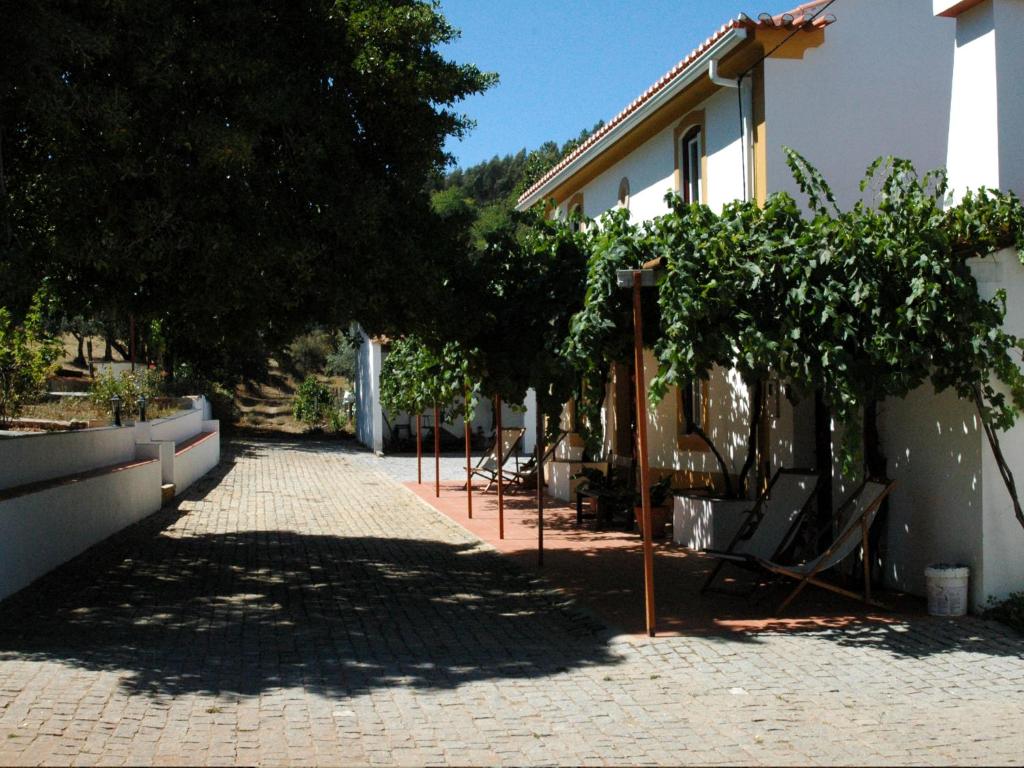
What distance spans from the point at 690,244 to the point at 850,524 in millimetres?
2612

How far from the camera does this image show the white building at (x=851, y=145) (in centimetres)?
809

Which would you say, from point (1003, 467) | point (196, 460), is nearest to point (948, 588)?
point (1003, 467)

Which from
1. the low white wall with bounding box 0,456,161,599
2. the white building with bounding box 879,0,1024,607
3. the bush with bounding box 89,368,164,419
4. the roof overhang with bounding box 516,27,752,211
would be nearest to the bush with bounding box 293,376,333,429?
the bush with bounding box 89,368,164,419

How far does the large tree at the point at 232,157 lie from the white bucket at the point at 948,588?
4.91 m

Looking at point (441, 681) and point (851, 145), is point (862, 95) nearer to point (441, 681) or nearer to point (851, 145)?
point (851, 145)

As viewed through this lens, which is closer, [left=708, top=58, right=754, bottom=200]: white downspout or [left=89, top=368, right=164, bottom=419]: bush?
[left=708, top=58, right=754, bottom=200]: white downspout

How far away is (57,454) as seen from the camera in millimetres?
12023

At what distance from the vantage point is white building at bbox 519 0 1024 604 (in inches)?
318

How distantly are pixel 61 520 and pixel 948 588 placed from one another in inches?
347

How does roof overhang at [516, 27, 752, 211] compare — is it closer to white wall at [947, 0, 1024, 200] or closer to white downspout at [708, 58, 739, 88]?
white downspout at [708, 58, 739, 88]

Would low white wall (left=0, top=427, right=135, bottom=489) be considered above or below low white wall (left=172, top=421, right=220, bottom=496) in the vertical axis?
above

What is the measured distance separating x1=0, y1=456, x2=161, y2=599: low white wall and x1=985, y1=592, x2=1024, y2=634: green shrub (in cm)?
825

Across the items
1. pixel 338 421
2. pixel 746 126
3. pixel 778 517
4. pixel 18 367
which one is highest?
pixel 746 126

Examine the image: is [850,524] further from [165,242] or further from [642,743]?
[165,242]
